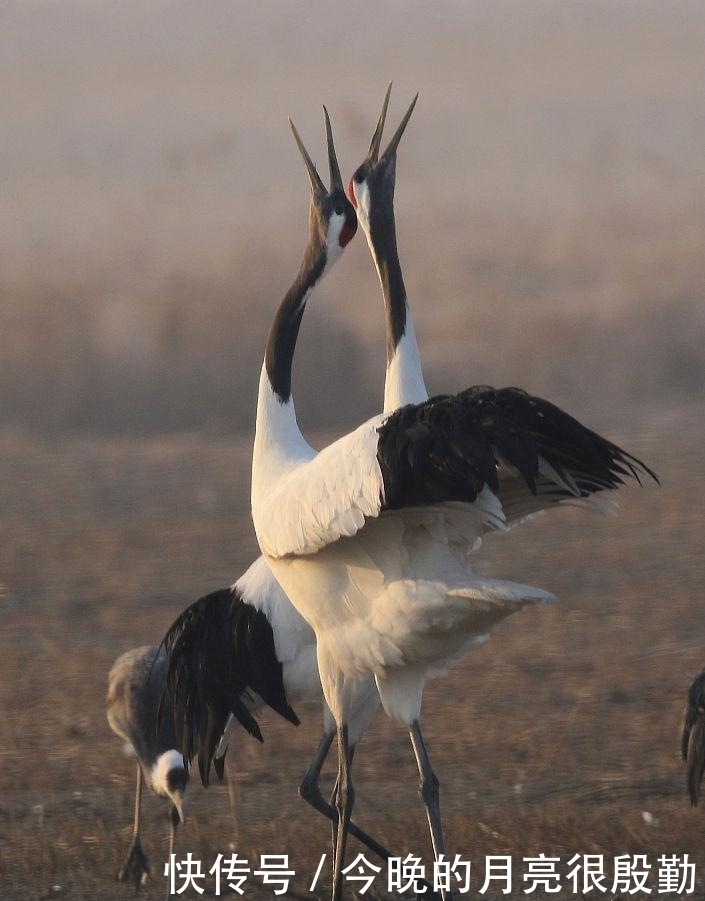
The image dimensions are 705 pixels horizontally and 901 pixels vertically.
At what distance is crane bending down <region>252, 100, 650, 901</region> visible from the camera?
523cm

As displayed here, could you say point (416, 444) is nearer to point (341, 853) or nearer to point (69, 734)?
point (341, 853)

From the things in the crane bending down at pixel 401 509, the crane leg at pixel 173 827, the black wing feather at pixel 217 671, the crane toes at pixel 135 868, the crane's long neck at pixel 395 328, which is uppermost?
the crane's long neck at pixel 395 328

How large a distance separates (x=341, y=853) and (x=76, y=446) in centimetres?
942

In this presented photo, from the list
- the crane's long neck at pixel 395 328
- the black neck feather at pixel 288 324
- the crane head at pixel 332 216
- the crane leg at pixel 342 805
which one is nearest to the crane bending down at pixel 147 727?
the crane leg at pixel 342 805

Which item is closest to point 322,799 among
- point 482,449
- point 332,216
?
point 332,216

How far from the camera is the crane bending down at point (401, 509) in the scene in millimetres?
5230

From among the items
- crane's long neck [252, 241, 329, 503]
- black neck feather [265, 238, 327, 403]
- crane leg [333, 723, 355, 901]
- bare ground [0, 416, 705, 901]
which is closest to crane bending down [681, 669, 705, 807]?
bare ground [0, 416, 705, 901]

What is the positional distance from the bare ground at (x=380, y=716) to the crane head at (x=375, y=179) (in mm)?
1979

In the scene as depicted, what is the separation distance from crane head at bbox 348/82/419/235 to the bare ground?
1979 mm

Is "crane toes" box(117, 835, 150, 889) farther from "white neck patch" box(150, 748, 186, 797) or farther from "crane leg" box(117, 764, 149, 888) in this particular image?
"white neck patch" box(150, 748, 186, 797)

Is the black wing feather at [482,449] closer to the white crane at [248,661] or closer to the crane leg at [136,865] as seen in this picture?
the white crane at [248,661]

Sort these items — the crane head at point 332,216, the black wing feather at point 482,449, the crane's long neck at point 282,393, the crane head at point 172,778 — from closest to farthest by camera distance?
the black wing feather at point 482,449, the crane's long neck at point 282,393, the crane head at point 332,216, the crane head at point 172,778

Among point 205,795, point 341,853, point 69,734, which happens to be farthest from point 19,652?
point 341,853

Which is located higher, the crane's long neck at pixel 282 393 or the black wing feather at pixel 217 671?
the crane's long neck at pixel 282 393
